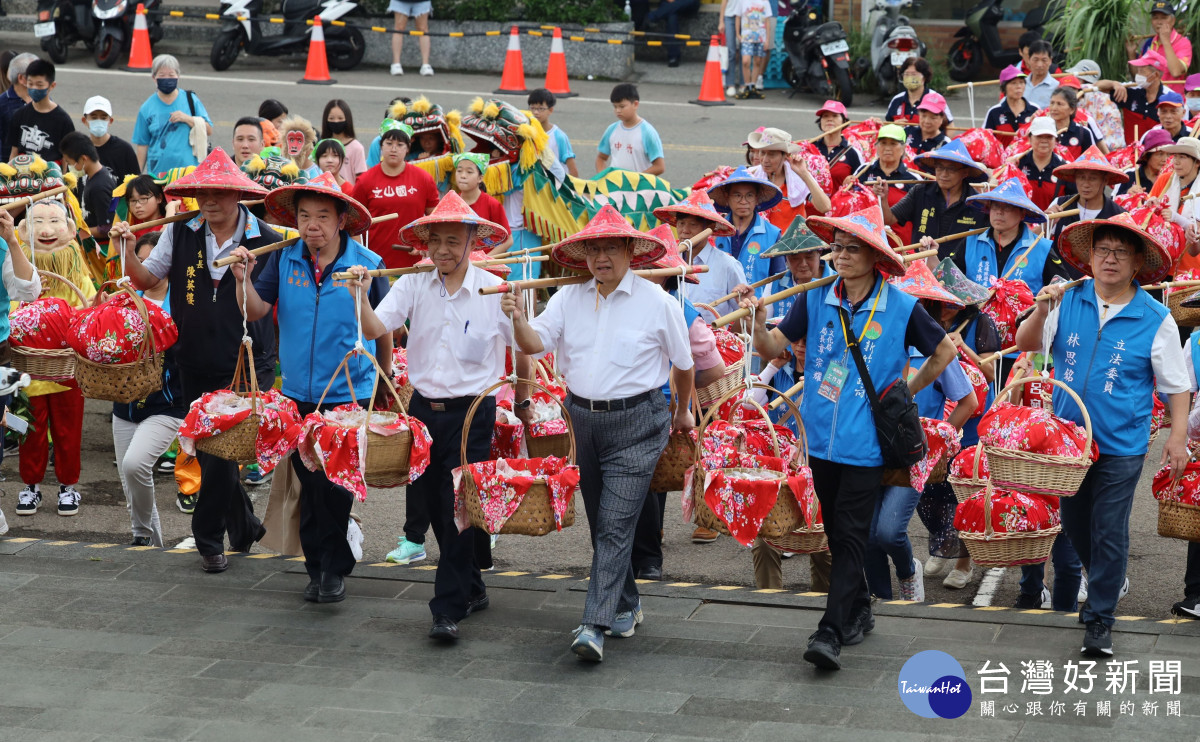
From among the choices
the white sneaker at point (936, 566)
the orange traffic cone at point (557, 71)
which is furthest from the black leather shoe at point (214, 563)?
the orange traffic cone at point (557, 71)

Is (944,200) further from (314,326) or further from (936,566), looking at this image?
(314,326)

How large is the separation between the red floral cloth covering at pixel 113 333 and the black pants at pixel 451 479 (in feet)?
4.90

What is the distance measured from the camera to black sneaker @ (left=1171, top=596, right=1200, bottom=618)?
22.4 feet

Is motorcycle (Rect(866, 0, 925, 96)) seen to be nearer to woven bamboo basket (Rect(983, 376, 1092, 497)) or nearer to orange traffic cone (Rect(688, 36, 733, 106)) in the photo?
orange traffic cone (Rect(688, 36, 733, 106))

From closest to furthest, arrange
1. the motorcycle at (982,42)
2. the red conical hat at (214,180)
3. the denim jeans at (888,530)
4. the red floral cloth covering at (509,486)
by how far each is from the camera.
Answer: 1. the red floral cloth covering at (509,486)
2. the denim jeans at (888,530)
3. the red conical hat at (214,180)
4. the motorcycle at (982,42)

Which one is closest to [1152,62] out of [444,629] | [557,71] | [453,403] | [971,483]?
[971,483]

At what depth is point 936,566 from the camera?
8.03 meters

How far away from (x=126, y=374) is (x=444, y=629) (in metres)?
2.09

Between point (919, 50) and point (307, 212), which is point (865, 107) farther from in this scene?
point (307, 212)

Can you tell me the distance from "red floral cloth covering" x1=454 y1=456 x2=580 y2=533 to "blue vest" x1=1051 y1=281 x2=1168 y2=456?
7.31 feet

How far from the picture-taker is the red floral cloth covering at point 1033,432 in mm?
5973

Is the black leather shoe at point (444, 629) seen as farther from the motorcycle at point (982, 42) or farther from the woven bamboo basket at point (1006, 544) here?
the motorcycle at point (982, 42)

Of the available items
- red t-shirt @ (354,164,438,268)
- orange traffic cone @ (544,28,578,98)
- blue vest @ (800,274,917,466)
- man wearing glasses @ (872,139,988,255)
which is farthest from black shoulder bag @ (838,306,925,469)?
orange traffic cone @ (544,28,578,98)

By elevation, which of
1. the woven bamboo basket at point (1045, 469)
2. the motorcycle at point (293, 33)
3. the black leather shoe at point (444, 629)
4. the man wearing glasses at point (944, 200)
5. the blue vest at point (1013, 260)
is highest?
the motorcycle at point (293, 33)
